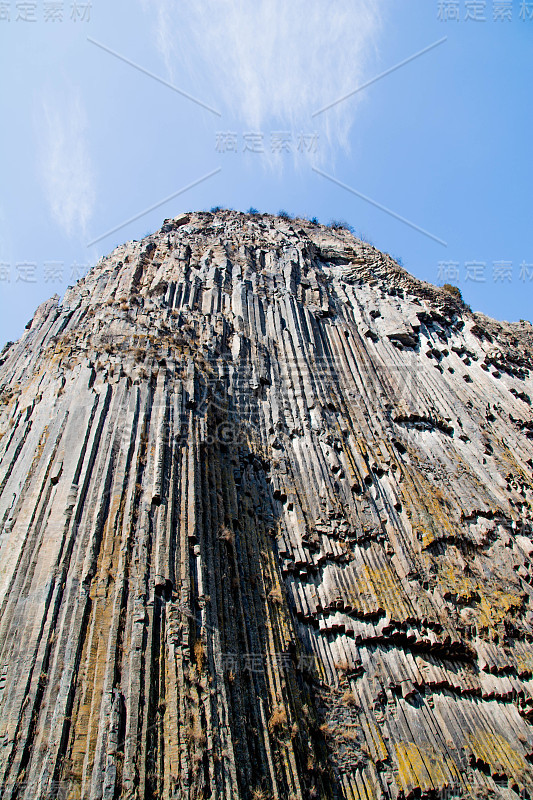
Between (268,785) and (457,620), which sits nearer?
(268,785)

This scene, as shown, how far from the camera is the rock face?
7492mm

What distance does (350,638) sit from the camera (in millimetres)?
12047

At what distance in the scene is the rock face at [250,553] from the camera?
24.6 feet

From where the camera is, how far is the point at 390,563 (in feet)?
45.0

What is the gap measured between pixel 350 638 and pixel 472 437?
1021cm

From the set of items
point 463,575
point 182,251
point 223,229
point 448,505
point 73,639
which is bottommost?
point 73,639

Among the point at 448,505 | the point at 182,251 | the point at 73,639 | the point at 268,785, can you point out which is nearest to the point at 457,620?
the point at 448,505

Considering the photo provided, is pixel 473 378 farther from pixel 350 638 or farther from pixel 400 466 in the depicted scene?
pixel 350 638

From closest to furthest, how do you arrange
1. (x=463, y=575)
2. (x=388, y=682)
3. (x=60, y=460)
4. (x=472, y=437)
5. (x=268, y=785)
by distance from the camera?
(x=268, y=785) → (x=60, y=460) → (x=388, y=682) → (x=463, y=575) → (x=472, y=437)

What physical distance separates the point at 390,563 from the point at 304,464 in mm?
3744

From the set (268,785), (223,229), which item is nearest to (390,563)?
(268,785)

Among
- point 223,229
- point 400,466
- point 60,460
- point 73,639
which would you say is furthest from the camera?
point 223,229

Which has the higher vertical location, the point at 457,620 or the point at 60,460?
the point at 60,460

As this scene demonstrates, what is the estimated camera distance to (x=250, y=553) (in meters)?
11.9
